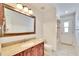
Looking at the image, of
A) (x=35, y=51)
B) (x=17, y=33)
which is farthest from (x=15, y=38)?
(x=35, y=51)

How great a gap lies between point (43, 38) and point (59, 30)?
238 mm

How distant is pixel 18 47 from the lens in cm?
141

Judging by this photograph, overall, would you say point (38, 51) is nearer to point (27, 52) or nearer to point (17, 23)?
point (27, 52)

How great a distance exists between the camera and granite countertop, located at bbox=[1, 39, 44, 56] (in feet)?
4.46

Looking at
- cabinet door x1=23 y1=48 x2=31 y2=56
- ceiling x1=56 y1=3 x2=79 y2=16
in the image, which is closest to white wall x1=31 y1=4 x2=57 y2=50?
ceiling x1=56 y1=3 x2=79 y2=16

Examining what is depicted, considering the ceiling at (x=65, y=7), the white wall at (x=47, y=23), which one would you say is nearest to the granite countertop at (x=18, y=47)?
the white wall at (x=47, y=23)

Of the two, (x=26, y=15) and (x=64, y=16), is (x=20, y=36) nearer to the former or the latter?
(x=26, y=15)

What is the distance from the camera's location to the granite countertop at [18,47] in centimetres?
136

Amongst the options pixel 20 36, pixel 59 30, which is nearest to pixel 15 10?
pixel 20 36

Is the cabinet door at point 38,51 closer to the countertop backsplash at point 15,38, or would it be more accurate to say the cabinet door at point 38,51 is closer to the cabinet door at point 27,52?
the cabinet door at point 27,52

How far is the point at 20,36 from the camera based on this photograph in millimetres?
1481

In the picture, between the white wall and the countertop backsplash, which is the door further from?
the countertop backsplash

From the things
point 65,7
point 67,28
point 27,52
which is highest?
point 65,7

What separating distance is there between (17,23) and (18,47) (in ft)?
1.02
